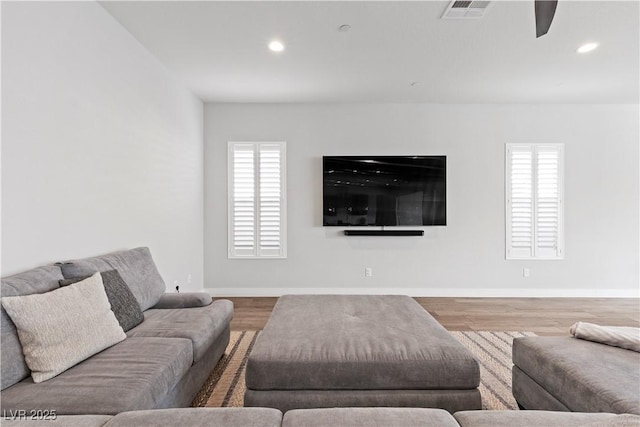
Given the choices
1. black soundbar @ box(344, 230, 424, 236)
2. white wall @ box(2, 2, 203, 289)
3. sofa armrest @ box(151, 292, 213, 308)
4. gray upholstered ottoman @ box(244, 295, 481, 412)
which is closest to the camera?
gray upholstered ottoman @ box(244, 295, 481, 412)

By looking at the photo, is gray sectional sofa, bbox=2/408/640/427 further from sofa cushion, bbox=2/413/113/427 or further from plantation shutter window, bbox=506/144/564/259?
plantation shutter window, bbox=506/144/564/259

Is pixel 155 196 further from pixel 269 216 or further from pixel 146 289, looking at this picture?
pixel 269 216

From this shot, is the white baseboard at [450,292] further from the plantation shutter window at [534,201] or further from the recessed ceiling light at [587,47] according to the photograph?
the recessed ceiling light at [587,47]

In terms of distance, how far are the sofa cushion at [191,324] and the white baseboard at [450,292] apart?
212 cm

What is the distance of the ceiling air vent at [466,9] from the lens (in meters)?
2.48

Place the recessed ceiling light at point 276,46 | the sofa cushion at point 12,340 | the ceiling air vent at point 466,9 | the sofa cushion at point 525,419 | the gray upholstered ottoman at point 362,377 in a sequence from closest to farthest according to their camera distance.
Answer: the sofa cushion at point 525,419 < the sofa cushion at point 12,340 < the gray upholstered ottoman at point 362,377 < the ceiling air vent at point 466,9 < the recessed ceiling light at point 276,46


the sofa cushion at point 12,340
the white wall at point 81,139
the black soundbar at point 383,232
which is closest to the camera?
the sofa cushion at point 12,340

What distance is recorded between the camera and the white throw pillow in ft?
4.95

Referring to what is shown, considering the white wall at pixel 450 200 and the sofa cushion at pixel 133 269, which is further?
the white wall at pixel 450 200

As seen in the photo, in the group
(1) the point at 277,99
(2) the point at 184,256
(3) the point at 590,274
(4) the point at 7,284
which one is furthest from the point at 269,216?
(3) the point at 590,274

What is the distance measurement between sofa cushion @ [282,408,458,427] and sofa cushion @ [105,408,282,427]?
0.07 metres

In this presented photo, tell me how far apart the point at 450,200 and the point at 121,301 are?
170 inches

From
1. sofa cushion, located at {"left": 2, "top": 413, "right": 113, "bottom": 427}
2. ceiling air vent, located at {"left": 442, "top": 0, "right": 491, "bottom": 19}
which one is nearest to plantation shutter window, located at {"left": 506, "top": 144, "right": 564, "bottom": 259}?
ceiling air vent, located at {"left": 442, "top": 0, "right": 491, "bottom": 19}

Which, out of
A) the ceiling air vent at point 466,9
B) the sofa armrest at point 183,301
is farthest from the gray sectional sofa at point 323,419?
the ceiling air vent at point 466,9
